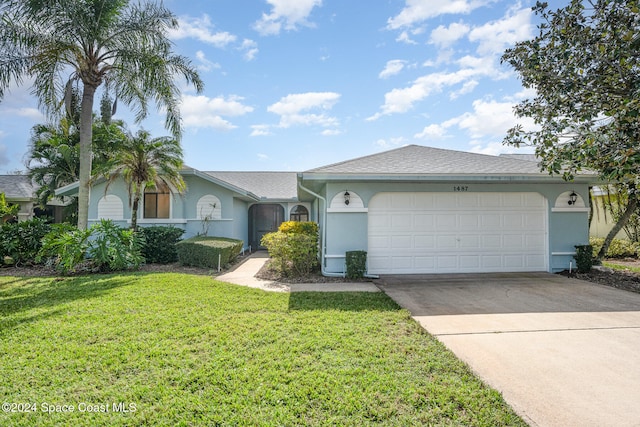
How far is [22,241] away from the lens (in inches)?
425

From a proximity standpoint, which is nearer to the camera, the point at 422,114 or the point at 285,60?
the point at 285,60

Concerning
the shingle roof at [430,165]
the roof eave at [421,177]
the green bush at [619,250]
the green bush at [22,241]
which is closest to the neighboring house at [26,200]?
the green bush at [22,241]

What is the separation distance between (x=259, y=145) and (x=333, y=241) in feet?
36.3

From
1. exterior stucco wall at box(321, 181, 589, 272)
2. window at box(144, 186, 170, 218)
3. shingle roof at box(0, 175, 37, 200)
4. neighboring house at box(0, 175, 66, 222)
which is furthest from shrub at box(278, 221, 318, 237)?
shingle roof at box(0, 175, 37, 200)

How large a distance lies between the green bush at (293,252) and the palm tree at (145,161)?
496 centimetres

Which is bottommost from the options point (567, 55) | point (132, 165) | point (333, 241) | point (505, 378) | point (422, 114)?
point (505, 378)

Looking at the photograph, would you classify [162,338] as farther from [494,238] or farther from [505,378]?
[494,238]

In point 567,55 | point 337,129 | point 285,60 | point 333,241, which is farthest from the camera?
point 337,129

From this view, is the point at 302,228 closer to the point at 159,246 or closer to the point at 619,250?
the point at 159,246

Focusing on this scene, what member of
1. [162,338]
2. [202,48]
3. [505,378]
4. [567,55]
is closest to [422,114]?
[567,55]

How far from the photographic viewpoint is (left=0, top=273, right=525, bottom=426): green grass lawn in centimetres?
281

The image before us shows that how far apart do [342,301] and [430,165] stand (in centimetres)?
495

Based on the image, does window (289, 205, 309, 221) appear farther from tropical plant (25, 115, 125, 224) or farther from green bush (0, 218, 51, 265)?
green bush (0, 218, 51, 265)

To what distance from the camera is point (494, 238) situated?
31.4 ft
